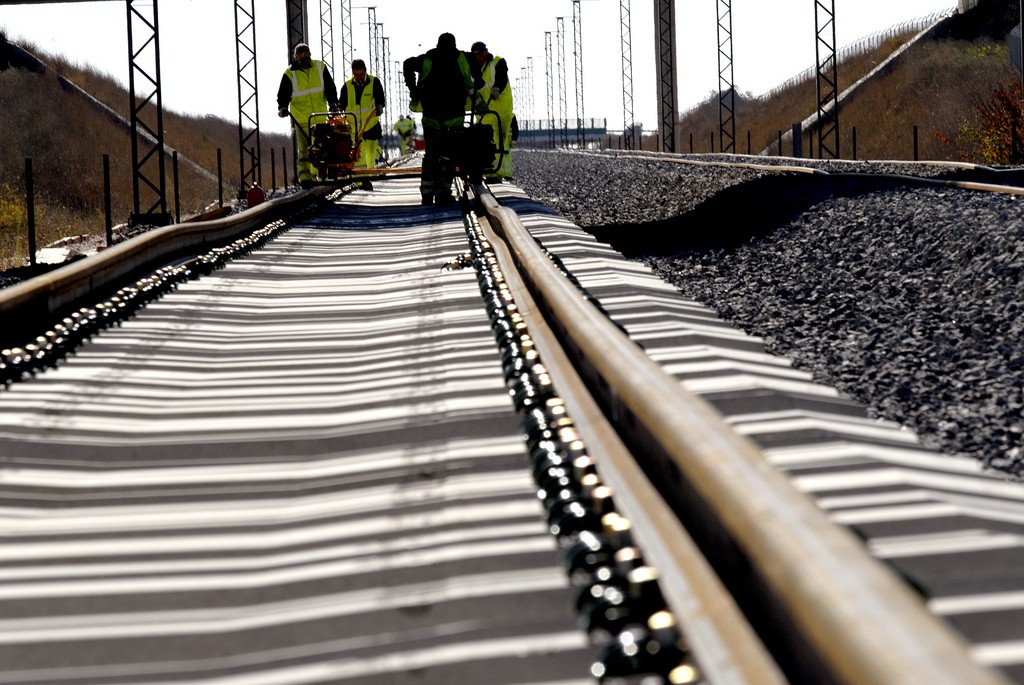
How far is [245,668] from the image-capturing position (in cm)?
279

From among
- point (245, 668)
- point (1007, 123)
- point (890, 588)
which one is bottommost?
point (245, 668)

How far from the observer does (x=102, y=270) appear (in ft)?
29.0

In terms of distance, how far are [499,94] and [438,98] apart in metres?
1.43

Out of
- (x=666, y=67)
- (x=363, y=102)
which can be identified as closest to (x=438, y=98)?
(x=363, y=102)

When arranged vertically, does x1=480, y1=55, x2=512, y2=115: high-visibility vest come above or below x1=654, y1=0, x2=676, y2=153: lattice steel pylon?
below

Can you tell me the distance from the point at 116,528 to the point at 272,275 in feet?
20.9

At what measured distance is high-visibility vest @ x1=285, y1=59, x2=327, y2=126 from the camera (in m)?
23.8

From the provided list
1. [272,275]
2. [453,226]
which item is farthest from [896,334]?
[453,226]

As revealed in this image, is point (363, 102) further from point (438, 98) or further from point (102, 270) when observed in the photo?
point (102, 270)

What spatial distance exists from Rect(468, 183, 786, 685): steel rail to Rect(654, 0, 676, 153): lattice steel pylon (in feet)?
169

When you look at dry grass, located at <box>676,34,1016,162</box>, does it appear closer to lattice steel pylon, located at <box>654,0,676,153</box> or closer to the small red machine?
lattice steel pylon, located at <box>654,0,676,153</box>

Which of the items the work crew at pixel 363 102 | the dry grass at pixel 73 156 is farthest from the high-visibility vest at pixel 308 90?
the dry grass at pixel 73 156

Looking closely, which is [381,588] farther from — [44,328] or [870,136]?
[870,136]

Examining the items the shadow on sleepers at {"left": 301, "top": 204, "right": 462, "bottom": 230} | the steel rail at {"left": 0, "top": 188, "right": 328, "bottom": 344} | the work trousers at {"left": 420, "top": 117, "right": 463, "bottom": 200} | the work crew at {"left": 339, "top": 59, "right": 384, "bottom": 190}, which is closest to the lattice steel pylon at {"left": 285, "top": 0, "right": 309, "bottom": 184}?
the work crew at {"left": 339, "top": 59, "right": 384, "bottom": 190}
